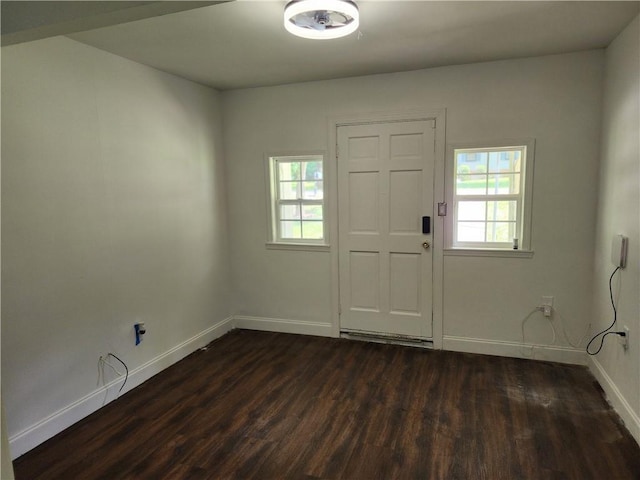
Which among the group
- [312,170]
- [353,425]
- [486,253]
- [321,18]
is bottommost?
[353,425]

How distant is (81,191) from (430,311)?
295cm

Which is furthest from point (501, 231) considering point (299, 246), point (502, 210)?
point (299, 246)

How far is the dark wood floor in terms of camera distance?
2160mm

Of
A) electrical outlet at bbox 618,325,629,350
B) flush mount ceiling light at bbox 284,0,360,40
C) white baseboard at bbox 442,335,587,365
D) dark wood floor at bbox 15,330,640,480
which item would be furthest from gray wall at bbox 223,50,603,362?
flush mount ceiling light at bbox 284,0,360,40

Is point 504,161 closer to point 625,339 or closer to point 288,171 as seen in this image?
point 625,339

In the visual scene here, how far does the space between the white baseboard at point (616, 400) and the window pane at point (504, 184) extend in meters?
1.47

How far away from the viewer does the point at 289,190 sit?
4145 mm

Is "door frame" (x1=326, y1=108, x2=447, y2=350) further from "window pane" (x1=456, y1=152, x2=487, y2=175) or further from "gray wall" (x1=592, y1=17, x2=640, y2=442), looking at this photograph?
"gray wall" (x1=592, y1=17, x2=640, y2=442)

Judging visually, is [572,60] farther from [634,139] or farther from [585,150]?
[634,139]

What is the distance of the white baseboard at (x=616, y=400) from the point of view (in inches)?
92.5

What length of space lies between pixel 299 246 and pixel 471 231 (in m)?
1.63

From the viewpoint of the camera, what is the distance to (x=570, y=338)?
3.32 metres

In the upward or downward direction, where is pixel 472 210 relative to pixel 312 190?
downward

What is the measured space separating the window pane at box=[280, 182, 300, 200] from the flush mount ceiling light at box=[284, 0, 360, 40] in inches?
73.4
